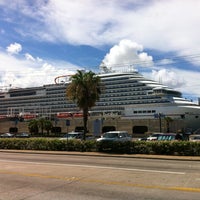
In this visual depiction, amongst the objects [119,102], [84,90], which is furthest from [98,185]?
[119,102]

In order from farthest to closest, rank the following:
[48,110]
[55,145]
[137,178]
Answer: [48,110]
[55,145]
[137,178]

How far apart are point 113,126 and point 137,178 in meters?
67.3

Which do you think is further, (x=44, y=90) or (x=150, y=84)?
(x=44, y=90)

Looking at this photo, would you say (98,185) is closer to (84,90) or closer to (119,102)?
(84,90)

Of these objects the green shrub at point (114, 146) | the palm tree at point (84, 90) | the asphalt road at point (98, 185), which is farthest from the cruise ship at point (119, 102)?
the asphalt road at point (98, 185)

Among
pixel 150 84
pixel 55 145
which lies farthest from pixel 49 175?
pixel 150 84

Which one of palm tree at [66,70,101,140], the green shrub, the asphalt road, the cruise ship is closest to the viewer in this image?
the asphalt road

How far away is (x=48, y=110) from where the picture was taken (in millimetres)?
105312

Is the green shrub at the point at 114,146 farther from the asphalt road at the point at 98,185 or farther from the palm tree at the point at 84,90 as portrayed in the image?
the asphalt road at the point at 98,185

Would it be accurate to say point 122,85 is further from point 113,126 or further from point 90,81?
point 90,81

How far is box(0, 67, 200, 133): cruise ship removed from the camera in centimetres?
7538

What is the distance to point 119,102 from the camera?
87.4 meters

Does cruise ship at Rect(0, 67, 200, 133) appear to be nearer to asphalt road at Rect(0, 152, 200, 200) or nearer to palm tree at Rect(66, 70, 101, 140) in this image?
palm tree at Rect(66, 70, 101, 140)

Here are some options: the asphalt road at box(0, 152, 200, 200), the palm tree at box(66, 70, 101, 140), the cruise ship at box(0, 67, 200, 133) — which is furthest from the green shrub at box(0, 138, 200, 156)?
the cruise ship at box(0, 67, 200, 133)
